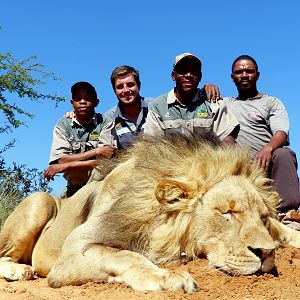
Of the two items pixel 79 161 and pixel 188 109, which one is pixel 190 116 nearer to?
pixel 188 109

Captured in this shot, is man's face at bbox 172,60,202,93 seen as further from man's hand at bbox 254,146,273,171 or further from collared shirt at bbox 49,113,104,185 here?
collared shirt at bbox 49,113,104,185

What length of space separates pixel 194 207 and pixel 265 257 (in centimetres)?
57

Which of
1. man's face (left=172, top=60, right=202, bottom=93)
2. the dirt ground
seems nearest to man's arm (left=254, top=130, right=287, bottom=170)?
man's face (left=172, top=60, right=202, bottom=93)

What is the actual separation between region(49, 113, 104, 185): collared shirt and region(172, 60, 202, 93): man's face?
3.74 ft

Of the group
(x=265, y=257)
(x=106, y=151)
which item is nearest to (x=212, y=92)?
(x=106, y=151)

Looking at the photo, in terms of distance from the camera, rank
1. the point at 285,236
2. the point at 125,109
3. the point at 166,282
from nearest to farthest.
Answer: the point at 166,282 → the point at 285,236 → the point at 125,109

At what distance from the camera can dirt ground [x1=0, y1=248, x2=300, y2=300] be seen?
3002 millimetres

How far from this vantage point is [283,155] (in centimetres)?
570

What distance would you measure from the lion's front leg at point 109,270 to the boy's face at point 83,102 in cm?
273

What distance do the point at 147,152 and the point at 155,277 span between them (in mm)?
1194

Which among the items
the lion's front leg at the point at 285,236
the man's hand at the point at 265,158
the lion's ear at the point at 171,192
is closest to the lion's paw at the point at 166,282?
the lion's ear at the point at 171,192

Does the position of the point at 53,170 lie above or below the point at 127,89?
below

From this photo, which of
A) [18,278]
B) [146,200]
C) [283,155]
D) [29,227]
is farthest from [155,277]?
[283,155]

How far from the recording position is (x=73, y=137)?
6.52 meters
